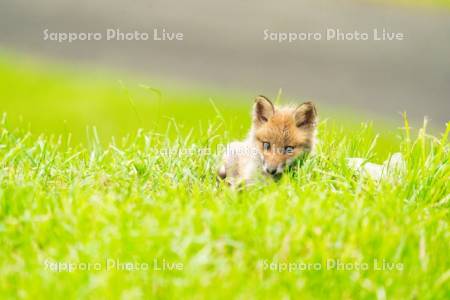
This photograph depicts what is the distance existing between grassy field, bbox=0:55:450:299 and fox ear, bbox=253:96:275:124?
1.87 feet

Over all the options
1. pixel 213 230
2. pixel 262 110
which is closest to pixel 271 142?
pixel 262 110

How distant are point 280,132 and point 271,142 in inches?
4.8

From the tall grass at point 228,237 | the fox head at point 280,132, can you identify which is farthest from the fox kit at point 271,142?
the tall grass at point 228,237

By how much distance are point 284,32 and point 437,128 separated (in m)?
4.20

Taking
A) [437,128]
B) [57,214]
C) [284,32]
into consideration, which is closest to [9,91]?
[284,32]

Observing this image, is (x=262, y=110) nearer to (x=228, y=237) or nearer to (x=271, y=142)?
(x=271, y=142)

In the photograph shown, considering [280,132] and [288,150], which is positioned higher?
[280,132]

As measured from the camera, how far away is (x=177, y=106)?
506 inches

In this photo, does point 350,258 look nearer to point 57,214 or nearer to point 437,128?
point 57,214

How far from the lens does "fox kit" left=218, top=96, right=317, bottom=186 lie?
681cm

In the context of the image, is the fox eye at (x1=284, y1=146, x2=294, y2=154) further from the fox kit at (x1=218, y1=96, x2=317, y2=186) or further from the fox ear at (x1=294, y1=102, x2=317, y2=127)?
the fox ear at (x1=294, y1=102, x2=317, y2=127)

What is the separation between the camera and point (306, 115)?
23.0 feet

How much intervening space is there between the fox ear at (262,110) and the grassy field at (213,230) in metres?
0.57

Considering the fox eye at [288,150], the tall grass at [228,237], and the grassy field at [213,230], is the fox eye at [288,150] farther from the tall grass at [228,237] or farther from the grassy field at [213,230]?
the tall grass at [228,237]
